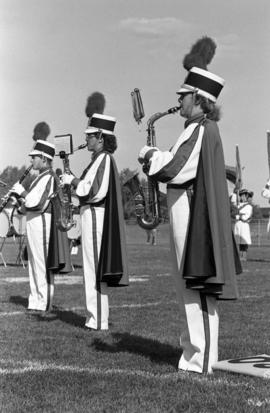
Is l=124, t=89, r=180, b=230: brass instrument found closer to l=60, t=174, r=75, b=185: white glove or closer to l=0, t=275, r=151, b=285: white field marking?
l=60, t=174, r=75, b=185: white glove

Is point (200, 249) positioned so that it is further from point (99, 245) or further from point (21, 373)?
point (99, 245)

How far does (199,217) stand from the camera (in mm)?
6055

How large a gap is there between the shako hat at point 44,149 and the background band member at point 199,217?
17.7 feet

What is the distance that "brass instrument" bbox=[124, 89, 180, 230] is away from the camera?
6930 millimetres

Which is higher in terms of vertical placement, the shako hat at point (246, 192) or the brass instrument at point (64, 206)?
the shako hat at point (246, 192)

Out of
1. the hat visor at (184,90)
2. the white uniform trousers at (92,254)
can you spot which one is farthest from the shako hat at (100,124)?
the hat visor at (184,90)

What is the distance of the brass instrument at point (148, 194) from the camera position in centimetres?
693

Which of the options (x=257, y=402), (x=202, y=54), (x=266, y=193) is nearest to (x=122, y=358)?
(x=257, y=402)

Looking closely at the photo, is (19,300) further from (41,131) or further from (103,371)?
(103,371)

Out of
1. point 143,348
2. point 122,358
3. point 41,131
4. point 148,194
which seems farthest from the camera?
point 41,131

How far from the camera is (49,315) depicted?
1034 centimetres

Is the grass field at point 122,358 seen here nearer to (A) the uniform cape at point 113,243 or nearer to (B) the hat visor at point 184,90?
(A) the uniform cape at point 113,243

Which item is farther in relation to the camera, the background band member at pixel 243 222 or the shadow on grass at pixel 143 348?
the background band member at pixel 243 222

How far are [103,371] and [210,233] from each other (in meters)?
1.51
